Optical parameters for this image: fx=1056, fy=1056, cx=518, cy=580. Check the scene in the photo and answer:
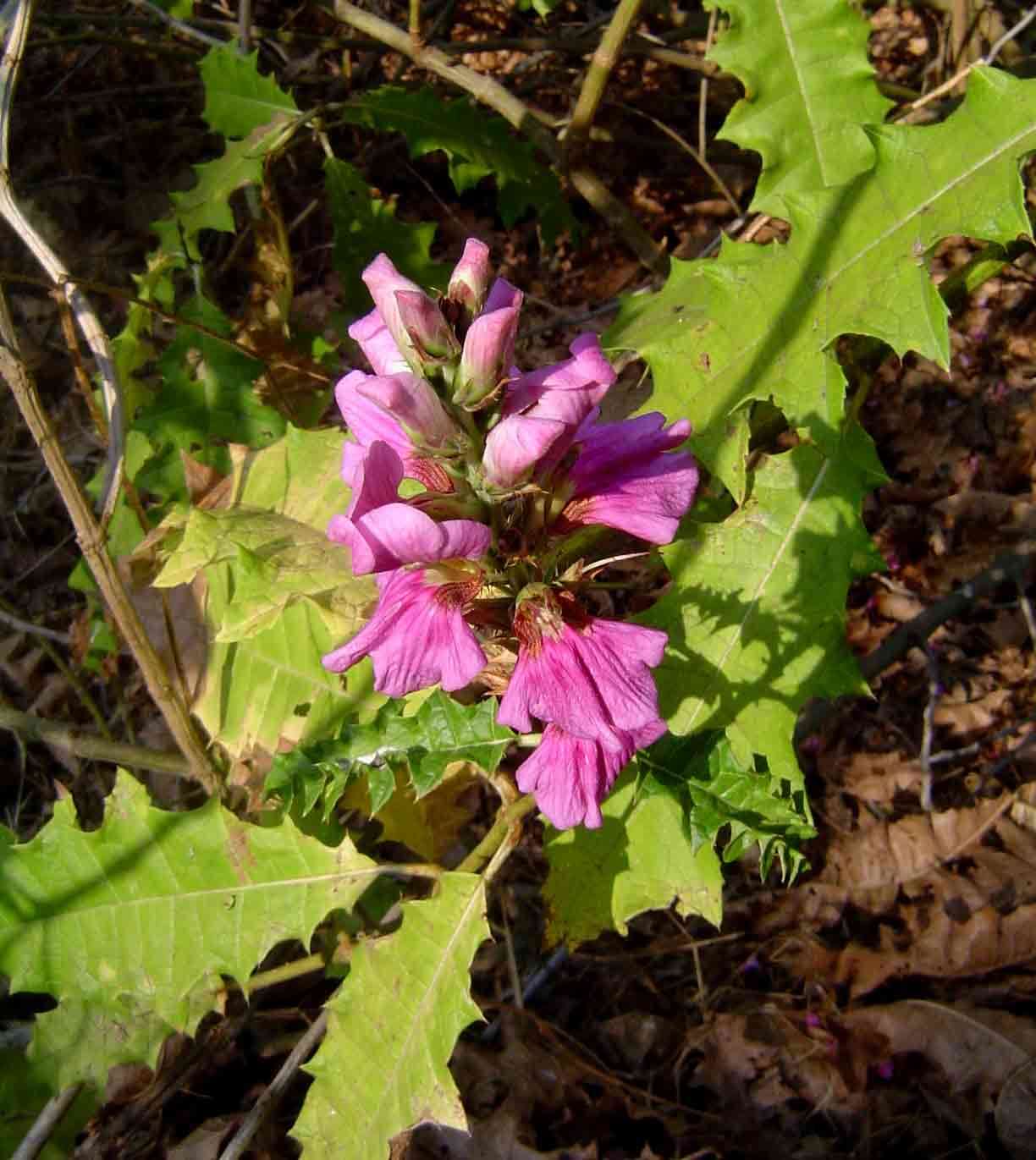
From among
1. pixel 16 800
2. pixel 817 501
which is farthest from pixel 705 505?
pixel 16 800

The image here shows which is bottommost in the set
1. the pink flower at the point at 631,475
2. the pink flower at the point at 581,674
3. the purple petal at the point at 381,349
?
the pink flower at the point at 581,674

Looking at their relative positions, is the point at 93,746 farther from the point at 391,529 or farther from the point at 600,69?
the point at 600,69

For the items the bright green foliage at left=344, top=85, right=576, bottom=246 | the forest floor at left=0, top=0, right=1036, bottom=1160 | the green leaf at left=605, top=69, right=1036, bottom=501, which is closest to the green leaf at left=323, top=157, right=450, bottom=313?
the bright green foliage at left=344, top=85, right=576, bottom=246

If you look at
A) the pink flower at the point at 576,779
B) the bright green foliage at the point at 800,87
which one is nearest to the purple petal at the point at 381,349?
the pink flower at the point at 576,779

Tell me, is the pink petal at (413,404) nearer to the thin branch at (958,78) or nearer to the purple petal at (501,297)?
the purple petal at (501,297)

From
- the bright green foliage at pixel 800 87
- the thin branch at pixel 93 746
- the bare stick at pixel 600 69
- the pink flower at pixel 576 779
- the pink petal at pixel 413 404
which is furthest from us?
the bare stick at pixel 600 69

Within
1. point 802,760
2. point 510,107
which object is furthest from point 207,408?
point 802,760
